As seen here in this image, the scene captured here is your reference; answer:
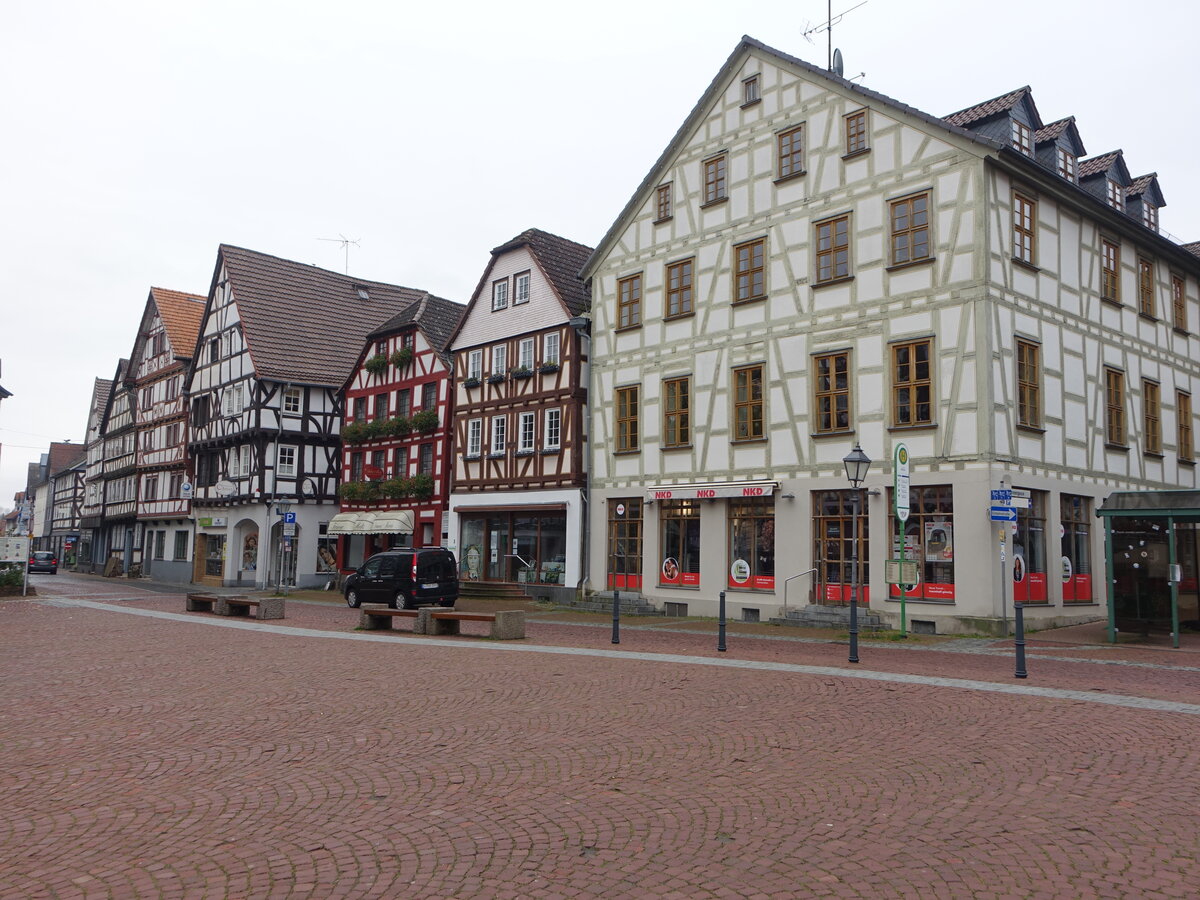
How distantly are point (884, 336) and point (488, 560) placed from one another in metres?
16.7

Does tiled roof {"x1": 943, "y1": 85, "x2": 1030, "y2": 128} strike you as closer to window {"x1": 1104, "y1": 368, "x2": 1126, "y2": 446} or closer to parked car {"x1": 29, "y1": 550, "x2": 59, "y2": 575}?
window {"x1": 1104, "y1": 368, "x2": 1126, "y2": 446}

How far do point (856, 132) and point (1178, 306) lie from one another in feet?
36.7

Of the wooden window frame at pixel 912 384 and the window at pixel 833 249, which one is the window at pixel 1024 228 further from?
the window at pixel 833 249

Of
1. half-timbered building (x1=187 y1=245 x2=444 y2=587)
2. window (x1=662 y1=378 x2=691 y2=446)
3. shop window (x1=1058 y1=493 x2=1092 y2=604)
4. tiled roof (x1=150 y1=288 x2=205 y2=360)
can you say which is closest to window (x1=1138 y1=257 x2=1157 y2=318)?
shop window (x1=1058 y1=493 x2=1092 y2=604)

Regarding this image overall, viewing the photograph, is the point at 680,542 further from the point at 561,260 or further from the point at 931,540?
the point at 561,260

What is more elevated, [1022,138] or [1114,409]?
[1022,138]

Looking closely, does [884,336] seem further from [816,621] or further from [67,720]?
[67,720]

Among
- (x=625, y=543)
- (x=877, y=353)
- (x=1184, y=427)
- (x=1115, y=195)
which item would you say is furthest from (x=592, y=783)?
(x=1184, y=427)

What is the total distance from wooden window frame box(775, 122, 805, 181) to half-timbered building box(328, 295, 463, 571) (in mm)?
15194

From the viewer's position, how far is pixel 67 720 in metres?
10.1

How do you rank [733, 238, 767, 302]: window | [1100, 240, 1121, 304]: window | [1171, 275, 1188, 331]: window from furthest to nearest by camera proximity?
1. [1171, 275, 1188, 331]: window
2. [733, 238, 767, 302]: window
3. [1100, 240, 1121, 304]: window

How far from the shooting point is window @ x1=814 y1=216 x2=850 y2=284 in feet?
76.3

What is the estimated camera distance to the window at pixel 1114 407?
24.0 metres

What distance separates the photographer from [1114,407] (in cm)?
2428
